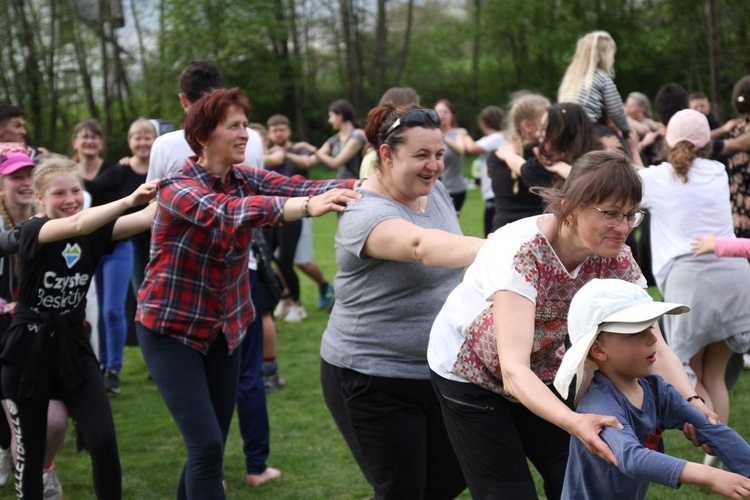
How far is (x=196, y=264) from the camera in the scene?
14.4 ft

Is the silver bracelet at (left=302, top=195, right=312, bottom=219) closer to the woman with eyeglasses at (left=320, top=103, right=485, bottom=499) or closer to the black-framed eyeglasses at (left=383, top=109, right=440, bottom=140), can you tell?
the woman with eyeglasses at (left=320, top=103, right=485, bottom=499)

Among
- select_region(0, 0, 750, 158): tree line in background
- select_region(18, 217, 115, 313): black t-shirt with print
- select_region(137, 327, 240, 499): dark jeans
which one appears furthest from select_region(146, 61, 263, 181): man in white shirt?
select_region(0, 0, 750, 158): tree line in background

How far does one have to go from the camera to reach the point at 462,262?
339 cm

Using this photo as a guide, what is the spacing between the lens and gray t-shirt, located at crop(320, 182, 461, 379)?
380 centimetres

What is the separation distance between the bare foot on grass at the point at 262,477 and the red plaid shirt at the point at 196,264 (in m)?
1.61

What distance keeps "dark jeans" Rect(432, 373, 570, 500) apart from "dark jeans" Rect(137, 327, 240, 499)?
125 cm

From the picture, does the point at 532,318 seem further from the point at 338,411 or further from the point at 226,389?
the point at 226,389

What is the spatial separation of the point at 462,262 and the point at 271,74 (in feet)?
120

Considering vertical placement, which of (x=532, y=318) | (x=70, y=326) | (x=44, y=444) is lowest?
(x=44, y=444)

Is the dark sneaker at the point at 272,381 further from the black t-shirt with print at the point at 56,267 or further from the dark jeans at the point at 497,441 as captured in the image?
the dark jeans at the point at 497,441

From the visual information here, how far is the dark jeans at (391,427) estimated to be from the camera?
3.86 metres

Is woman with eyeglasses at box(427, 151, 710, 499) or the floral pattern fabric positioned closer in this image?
woman with eyeglasses at box(427, 151, 710, 499)

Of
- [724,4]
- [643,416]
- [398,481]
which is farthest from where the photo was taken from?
[724,4]

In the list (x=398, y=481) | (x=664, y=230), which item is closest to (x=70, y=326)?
(x=398, y=481)
